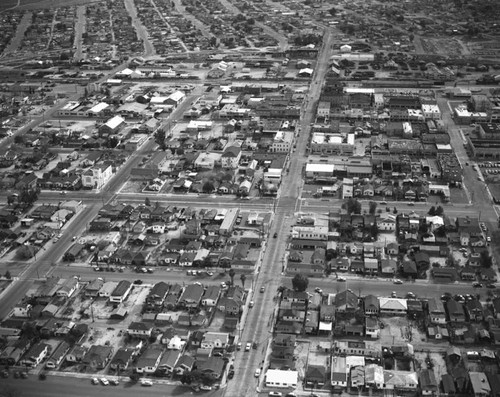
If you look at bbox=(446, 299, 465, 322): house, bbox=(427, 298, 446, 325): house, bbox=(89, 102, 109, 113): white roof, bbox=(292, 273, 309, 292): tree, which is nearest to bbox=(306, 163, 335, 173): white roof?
bbox=(292, 273, 309, 292): tree

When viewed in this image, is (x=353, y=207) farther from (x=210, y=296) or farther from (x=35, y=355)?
(x=35, y=355)

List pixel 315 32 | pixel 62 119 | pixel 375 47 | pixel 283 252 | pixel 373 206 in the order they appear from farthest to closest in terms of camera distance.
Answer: pixel 315 32 < pixel 375 47 < pixel 62 119 < pixel 373 206 < pixel 283 252

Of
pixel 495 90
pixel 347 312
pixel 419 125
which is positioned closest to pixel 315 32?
pixel 495 90

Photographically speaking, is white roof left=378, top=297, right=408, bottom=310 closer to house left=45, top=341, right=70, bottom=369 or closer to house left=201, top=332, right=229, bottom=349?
house left=201, top=332, right=229, bottom=349

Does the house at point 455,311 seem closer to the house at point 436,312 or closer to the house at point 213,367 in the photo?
the house at point 436,312

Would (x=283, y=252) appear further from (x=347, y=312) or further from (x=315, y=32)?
(x=315, y=32)

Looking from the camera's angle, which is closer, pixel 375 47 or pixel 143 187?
pixel 143 187
